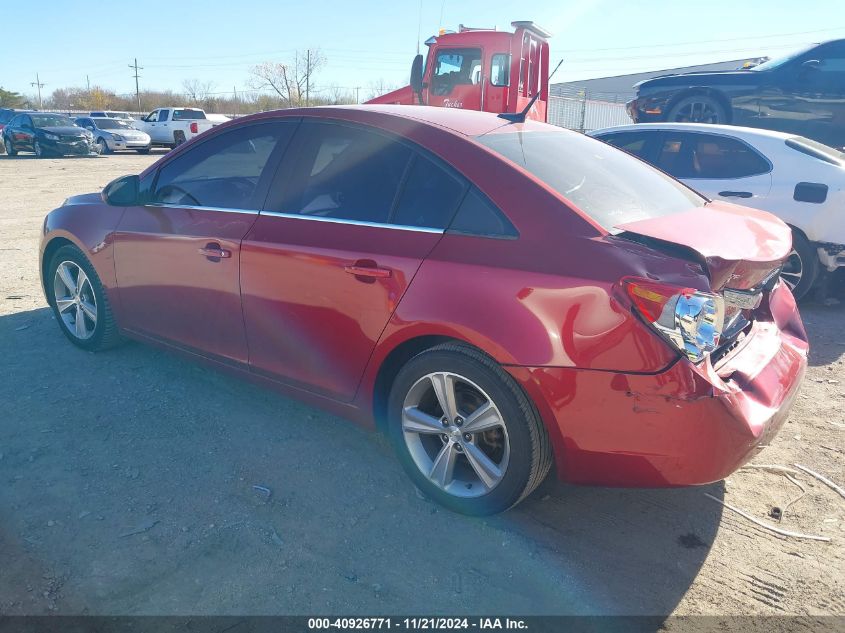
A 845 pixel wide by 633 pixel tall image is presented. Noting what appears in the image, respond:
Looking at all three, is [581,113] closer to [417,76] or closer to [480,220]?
[417,76]

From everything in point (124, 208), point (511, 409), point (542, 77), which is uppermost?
point (542, 77)

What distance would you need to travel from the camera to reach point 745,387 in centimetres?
257

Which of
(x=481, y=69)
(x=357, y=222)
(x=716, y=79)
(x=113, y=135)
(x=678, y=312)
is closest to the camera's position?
(x=678, y=312)

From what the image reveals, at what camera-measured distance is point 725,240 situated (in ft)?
9.05

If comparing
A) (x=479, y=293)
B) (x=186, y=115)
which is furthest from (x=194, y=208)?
(x=186, y=115)

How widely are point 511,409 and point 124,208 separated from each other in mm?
2910

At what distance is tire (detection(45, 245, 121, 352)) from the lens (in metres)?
4.49

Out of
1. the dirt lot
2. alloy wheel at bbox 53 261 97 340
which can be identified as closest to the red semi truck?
alloy wheel at bbox 53 261 97 340

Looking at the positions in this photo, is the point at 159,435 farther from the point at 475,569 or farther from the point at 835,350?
the point at 835,350

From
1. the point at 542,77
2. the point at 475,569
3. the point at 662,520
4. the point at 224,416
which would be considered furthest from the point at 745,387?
the point at 542,77

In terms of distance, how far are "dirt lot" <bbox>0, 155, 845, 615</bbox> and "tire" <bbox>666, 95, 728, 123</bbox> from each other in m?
6.39

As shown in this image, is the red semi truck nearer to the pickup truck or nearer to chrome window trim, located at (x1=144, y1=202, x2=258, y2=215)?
chrome window trim, located at (x1=144, y1=202, x2=258, y2=215)

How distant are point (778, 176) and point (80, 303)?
5.67m

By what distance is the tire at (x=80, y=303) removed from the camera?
449 centimetres
